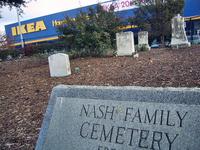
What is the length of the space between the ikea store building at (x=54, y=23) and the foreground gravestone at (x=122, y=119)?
28581mm

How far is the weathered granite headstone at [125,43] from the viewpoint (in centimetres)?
1389

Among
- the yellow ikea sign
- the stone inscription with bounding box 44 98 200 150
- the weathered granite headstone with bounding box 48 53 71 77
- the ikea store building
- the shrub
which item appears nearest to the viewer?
the stone inscription with bounding box 44 98 200 150

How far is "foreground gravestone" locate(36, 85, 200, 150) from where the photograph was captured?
213 cm

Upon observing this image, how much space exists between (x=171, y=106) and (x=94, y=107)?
0.74m

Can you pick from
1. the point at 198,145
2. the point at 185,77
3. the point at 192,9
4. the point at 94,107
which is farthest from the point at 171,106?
the point at 192,9

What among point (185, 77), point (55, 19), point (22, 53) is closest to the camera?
point (185, 77)

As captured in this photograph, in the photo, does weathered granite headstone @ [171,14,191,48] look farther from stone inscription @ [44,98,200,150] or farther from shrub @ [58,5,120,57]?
A: stone inscription @ [44,98,200,150]

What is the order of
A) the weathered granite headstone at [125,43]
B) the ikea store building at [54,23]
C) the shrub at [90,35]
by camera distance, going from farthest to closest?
the ikea store building at [54,23], the shrub at [90,35], the weathered granite headstone at [125,43]

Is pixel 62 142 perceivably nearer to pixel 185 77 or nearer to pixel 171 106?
pixel 171 106

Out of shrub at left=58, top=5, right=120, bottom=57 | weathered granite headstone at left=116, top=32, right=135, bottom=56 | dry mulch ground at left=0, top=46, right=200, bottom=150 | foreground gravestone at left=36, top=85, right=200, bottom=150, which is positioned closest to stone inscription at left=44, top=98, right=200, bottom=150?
foreground gravestone at left=36, top=85, right=200, bottom=150

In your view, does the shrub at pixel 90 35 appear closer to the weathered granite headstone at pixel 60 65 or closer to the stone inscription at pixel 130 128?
the weathered granite headstone at pixel 60 65

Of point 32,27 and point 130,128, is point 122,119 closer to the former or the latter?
point 130,128

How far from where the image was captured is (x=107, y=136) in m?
2.46

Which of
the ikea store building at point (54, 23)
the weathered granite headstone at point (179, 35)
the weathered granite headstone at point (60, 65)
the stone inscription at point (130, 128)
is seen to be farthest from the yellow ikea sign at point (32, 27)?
the stone inscription at point (130, 128)
